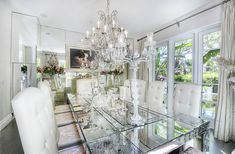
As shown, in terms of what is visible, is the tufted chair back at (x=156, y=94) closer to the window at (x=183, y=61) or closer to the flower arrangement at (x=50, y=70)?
the window at (x=183, y=61)

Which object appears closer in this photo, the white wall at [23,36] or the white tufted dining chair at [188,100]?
the white tufted dining chair at [188,100]

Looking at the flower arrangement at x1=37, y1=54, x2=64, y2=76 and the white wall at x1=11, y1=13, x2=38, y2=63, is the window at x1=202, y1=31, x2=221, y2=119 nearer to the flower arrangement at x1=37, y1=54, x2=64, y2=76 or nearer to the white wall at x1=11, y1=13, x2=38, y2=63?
the flower arrangement at x1=37, y1=54, x2=64, y2=76

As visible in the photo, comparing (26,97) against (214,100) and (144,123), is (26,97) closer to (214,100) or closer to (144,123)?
(144,123)

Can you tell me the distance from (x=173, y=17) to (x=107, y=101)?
2.90m

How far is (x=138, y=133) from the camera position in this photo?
131cm

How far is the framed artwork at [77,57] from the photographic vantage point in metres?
4.09

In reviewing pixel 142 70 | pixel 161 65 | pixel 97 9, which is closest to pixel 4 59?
pixel 97 9

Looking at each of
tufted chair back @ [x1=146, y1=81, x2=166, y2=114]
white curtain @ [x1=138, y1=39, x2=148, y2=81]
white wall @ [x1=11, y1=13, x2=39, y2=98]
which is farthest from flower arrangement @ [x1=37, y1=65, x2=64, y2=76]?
white curtain @ [x1=138, y1=39, x2=148, y2=81]

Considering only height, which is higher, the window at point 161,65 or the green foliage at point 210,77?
the window at point 161,65

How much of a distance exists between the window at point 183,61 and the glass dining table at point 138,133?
2.08 m

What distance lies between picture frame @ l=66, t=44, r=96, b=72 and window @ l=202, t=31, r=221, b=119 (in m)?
3.22

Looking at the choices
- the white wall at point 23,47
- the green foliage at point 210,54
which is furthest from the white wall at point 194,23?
the white wall at point 23,47

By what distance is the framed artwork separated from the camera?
4094mm

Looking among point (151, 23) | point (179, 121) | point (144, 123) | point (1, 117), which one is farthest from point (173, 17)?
point (1, 117)
